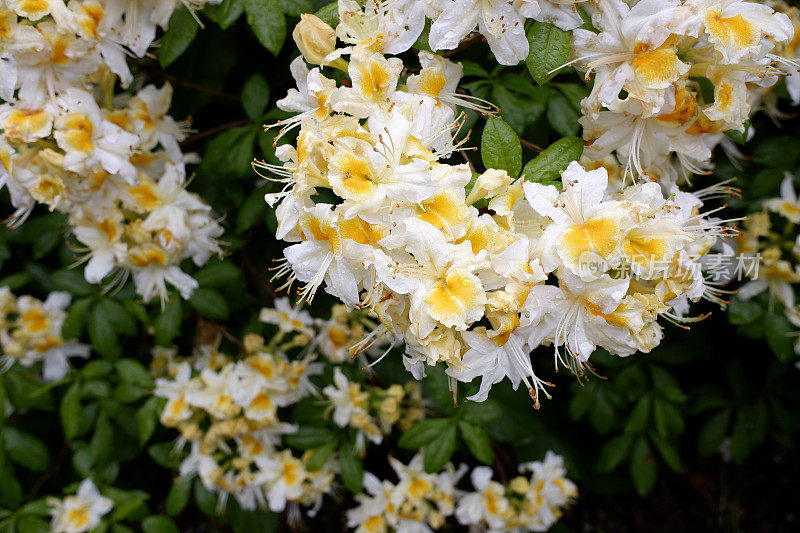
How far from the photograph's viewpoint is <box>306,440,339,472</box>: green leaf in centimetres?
200

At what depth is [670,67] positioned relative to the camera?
1.05 meters

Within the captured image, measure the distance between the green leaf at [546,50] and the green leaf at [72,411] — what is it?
187 centimetres

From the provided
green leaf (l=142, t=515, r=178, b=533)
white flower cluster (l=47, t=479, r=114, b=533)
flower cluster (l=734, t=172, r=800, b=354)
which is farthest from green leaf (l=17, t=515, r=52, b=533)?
flower cluster (l=734, t=172, r=800, b=354)

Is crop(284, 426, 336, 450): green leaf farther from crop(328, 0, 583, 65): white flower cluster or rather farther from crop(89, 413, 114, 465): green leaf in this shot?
crop(328, 0, 583, 65): white flower cluster

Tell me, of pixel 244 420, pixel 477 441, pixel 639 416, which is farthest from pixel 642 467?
pixel 244 420

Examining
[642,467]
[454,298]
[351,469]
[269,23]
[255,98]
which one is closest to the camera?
[454,298]

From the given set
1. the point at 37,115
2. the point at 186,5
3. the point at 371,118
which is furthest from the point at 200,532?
the point at 371,118

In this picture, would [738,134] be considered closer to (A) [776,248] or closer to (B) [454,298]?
(B) [454,298]

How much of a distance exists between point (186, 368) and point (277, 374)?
1.06 feet

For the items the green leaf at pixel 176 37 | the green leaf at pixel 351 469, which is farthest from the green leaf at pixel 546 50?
the green leaf at pixel 351 469

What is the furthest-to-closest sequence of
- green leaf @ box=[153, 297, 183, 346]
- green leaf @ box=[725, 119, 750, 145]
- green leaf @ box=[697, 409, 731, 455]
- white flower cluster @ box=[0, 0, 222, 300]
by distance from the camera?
1. green leaf @ box=[697, 409, 731, 455]
2. green leaf @ box=[153, 297, 183, 346]
3. white flower cluster @ box=[0, 0, 222, 300]
4. green leaf @ box=[725, 119, 750, 145]

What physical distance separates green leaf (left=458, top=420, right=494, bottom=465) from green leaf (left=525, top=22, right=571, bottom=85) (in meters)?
1.14

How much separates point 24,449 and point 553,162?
215 cm

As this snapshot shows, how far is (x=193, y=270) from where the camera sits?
1.99 metres
